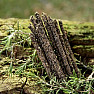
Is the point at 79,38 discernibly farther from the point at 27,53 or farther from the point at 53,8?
the point at 53,8

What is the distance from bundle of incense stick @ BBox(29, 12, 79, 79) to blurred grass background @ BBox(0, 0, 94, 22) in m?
4.10

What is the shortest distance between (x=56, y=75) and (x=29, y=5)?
206 inches

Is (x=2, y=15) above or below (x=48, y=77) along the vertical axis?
above

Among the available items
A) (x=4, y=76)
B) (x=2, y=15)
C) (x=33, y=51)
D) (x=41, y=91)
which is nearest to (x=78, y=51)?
(x=33, y=51)

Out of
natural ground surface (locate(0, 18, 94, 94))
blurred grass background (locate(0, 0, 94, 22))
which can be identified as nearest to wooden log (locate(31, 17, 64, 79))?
natural ground surface (locate(0, 18, 94, 94))

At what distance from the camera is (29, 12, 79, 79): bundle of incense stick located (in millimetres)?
1431

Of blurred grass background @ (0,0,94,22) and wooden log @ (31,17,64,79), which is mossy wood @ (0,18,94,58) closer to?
wooden log @ (31,17,64,79)

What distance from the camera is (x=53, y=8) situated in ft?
21.5

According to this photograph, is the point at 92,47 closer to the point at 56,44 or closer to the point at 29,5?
the point at 56,44

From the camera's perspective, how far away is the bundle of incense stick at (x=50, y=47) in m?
1.43

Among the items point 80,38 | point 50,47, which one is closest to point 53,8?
point 80,38

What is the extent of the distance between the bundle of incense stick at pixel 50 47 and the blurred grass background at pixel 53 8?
4098 mm

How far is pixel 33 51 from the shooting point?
5.61 feet

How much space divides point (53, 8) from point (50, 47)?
537 cm
